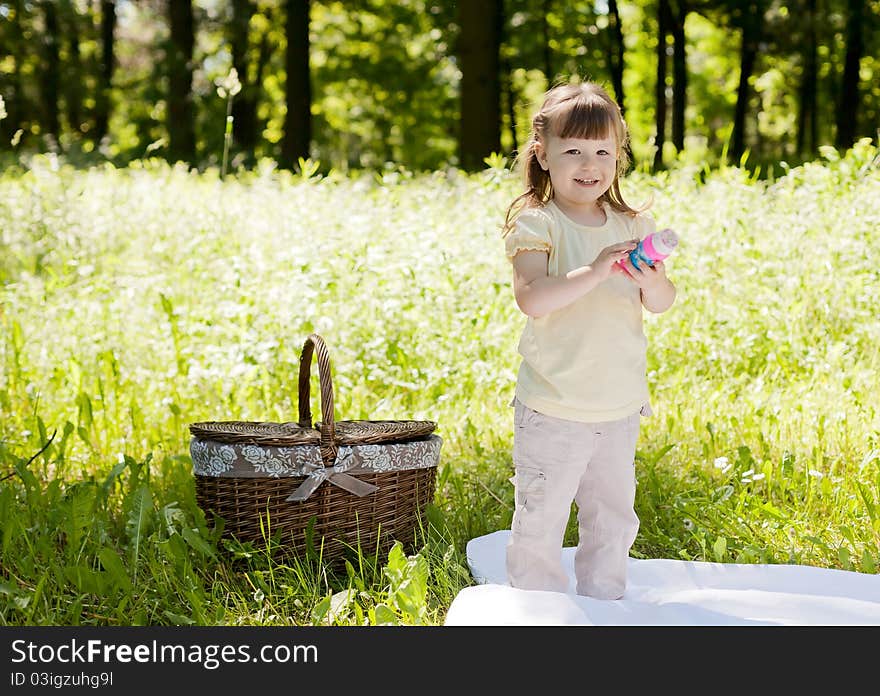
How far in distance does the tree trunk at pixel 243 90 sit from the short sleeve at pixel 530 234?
12278 mm

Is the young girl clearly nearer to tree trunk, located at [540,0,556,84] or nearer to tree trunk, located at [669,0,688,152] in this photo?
tree trunk, located at [669,0,688,152]

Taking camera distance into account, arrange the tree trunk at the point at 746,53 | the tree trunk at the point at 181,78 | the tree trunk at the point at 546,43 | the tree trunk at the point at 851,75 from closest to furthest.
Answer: the tree trunk at the point at 851,75 < the tree trunk at the point at 181,78 < the tree trunk at the point at 746,53 < the tree trunk at the point at 546,43

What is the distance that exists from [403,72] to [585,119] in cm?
1788

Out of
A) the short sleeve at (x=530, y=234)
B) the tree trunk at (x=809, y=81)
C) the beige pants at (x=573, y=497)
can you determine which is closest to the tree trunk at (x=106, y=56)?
the tree trunk at (x=809, y=81)

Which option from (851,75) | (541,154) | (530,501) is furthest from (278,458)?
(851,75)

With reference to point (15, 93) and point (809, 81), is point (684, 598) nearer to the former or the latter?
point (809, 81)

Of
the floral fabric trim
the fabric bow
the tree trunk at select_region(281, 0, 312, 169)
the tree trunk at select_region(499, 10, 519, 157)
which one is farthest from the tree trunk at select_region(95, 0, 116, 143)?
the fabric bow

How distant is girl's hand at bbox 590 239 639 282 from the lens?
2449mm

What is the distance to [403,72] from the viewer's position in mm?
19781

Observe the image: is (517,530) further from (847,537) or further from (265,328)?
(265,328)

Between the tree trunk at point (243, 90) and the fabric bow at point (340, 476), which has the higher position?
the tree trunk at point (243, 90)

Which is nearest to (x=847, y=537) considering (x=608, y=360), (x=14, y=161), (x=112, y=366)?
(x=608, y=360)

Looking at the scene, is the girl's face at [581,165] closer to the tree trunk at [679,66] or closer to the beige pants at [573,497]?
the beige pants at [573,497]

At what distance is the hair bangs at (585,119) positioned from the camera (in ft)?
8.44
